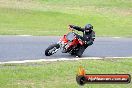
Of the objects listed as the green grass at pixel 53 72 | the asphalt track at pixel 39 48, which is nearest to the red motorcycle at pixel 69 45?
the asphalt track at pixel 39 48

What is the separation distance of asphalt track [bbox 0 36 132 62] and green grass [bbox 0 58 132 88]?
1721 millimetres

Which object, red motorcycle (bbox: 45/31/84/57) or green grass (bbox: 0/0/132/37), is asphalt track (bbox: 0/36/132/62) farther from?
green grass (bbox: 0/0/132/37)

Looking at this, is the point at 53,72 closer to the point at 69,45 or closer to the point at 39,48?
the point at 69,45

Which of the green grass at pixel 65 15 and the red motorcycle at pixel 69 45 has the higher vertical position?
the red motorcycle at pixel 69 45

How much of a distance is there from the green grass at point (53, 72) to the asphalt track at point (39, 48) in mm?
1721

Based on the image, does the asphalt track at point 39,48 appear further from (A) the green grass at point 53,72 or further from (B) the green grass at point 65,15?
(B) the green grass at point 65,15

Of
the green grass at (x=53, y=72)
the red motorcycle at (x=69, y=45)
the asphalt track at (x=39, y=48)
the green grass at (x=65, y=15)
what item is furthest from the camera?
the green grass at (x=65, y=15)

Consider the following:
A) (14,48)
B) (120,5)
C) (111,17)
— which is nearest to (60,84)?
(14,48)

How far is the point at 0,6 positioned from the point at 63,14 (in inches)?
229

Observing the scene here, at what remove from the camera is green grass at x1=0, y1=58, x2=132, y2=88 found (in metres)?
10.8

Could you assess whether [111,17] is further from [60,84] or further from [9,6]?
[60,84]

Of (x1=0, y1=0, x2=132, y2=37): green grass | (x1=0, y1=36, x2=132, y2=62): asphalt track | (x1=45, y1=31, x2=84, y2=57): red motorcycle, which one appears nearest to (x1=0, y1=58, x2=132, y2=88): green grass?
(x1=45, y1=31, x2=84, y2=57): red motorcycle

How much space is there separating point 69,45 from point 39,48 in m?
2.39

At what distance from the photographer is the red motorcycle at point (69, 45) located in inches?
647
